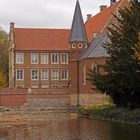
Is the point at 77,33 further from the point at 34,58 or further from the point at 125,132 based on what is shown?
the point at 125,132

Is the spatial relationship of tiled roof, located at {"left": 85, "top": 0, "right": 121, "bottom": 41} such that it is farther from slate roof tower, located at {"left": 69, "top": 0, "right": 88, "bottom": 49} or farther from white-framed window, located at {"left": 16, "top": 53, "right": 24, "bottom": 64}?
white-framed window, located at {"left": 16, "top": 53, "right": 24, "bottom": 64}

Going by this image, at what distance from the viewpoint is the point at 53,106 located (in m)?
66.6

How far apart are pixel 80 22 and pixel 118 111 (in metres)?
27.8

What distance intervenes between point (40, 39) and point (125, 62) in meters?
44.6

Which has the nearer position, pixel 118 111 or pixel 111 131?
pixel 111 131

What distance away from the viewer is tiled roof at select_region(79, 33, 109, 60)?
6273 centimetres

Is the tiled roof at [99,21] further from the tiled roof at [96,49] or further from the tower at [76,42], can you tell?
the tiled roof at [96,49]

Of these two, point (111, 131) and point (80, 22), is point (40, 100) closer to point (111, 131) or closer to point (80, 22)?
point (80, 22)

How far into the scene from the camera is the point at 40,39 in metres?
80.3

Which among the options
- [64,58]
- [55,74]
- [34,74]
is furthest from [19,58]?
[64,58]

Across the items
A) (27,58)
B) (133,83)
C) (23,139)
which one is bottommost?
(23,139)

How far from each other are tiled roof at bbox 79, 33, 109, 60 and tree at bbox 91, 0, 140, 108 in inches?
847

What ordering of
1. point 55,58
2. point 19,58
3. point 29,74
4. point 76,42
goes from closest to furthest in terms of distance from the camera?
1. point 76,42
2. point 29,74
3. point 19,58
4. point 55,58

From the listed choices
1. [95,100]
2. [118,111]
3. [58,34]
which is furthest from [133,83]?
[58,34]
